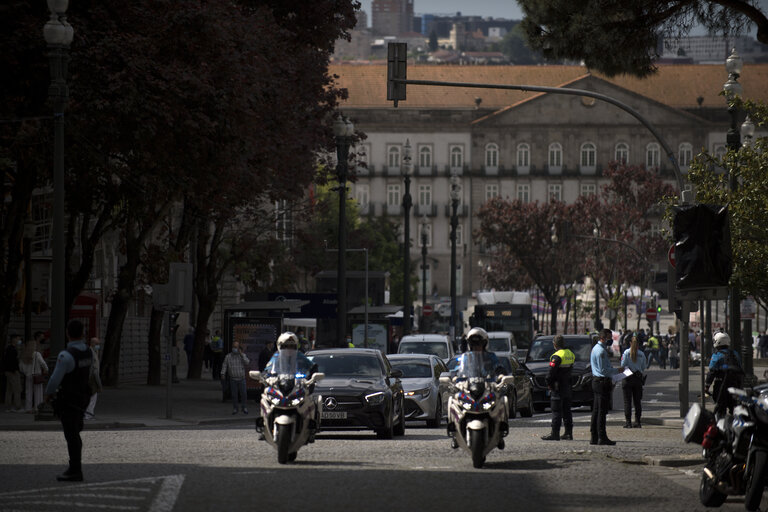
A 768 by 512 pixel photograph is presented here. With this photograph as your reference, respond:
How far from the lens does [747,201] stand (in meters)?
35.0

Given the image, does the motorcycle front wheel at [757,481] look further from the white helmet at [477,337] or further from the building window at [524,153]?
the building window at [524,153]

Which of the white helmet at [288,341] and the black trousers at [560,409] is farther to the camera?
the black trousers at [560,409]

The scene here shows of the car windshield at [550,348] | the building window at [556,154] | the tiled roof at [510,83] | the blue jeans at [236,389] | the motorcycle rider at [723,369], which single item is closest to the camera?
the motorcycle rider at [723,369]

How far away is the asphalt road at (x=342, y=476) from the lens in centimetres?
1365

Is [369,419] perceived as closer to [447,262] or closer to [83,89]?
[83,89]

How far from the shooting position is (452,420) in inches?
716

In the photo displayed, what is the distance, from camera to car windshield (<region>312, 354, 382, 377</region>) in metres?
24.0

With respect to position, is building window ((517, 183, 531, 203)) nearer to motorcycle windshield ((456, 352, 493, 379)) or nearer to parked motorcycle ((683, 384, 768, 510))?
motorcycle windshield ((456, 352, 493, 379))

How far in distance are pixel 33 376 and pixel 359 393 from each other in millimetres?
8752

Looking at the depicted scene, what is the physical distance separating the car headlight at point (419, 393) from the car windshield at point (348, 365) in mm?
3544

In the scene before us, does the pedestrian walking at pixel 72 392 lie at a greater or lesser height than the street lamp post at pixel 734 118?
lesser

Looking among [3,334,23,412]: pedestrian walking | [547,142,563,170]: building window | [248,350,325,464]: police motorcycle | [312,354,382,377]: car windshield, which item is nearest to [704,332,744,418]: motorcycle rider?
[248,350,325,464]: police motorcycle

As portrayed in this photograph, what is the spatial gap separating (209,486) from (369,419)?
8.19 metres

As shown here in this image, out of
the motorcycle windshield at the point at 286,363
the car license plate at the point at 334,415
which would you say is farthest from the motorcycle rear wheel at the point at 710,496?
the car license plate at the point at 334,415
